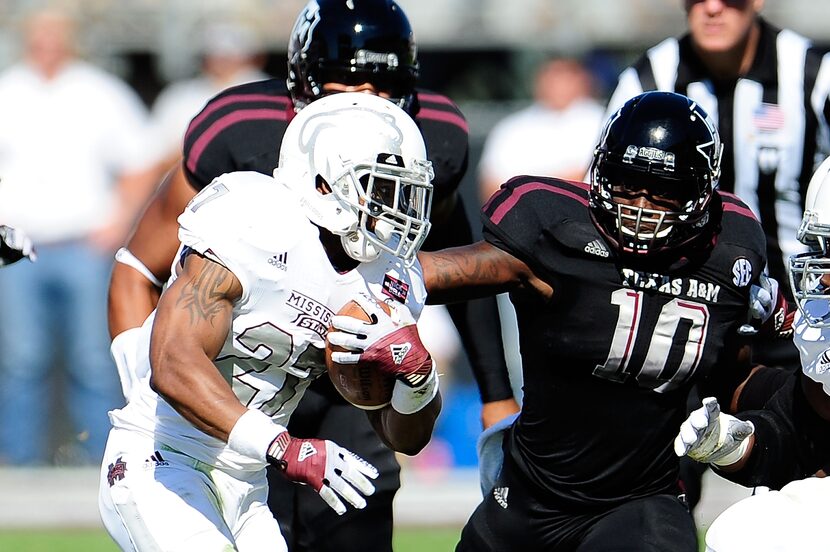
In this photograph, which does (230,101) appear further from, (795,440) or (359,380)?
(795,440)

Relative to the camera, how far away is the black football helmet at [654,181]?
4133mm

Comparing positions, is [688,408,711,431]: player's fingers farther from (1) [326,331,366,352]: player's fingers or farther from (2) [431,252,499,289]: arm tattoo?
(1) [326,331,366,352]: player's fingers

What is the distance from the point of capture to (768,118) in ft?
17.4

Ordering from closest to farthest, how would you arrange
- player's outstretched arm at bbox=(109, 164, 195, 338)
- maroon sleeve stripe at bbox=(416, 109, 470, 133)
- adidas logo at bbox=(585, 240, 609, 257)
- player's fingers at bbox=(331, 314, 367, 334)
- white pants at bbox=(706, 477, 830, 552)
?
1. white pants at bbox=(706, 477, 830, 552)
2. player's fingers at bbox=(331, 314, 367, 334)
3. adidas logo at bbox=(585, 240, 609, 257)
4. player's outstretched arm at bbox=(109, 164, 195, 338)
5. maroon sleeve stripe at bbox=(416, 109, 470, 133)

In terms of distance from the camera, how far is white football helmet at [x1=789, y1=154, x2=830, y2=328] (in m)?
4.10

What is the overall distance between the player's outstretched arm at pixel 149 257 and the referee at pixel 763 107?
58.0 inches

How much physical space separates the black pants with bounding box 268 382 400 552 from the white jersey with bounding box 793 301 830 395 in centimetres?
136

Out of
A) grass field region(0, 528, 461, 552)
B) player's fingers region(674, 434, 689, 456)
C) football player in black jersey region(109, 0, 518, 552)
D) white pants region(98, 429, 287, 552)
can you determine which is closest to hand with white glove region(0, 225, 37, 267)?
football player in black jersey region(109, 0, 518, 552)

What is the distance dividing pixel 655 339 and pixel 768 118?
4.54 ft

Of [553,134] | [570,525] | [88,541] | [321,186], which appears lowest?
[88,541]

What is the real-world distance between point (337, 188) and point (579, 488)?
1.05 m

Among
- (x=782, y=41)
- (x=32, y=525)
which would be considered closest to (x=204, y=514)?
(x=782, y=41)

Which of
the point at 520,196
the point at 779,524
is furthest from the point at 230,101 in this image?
the point at 779,524

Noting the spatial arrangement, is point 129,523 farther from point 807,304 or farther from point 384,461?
point 807,304
